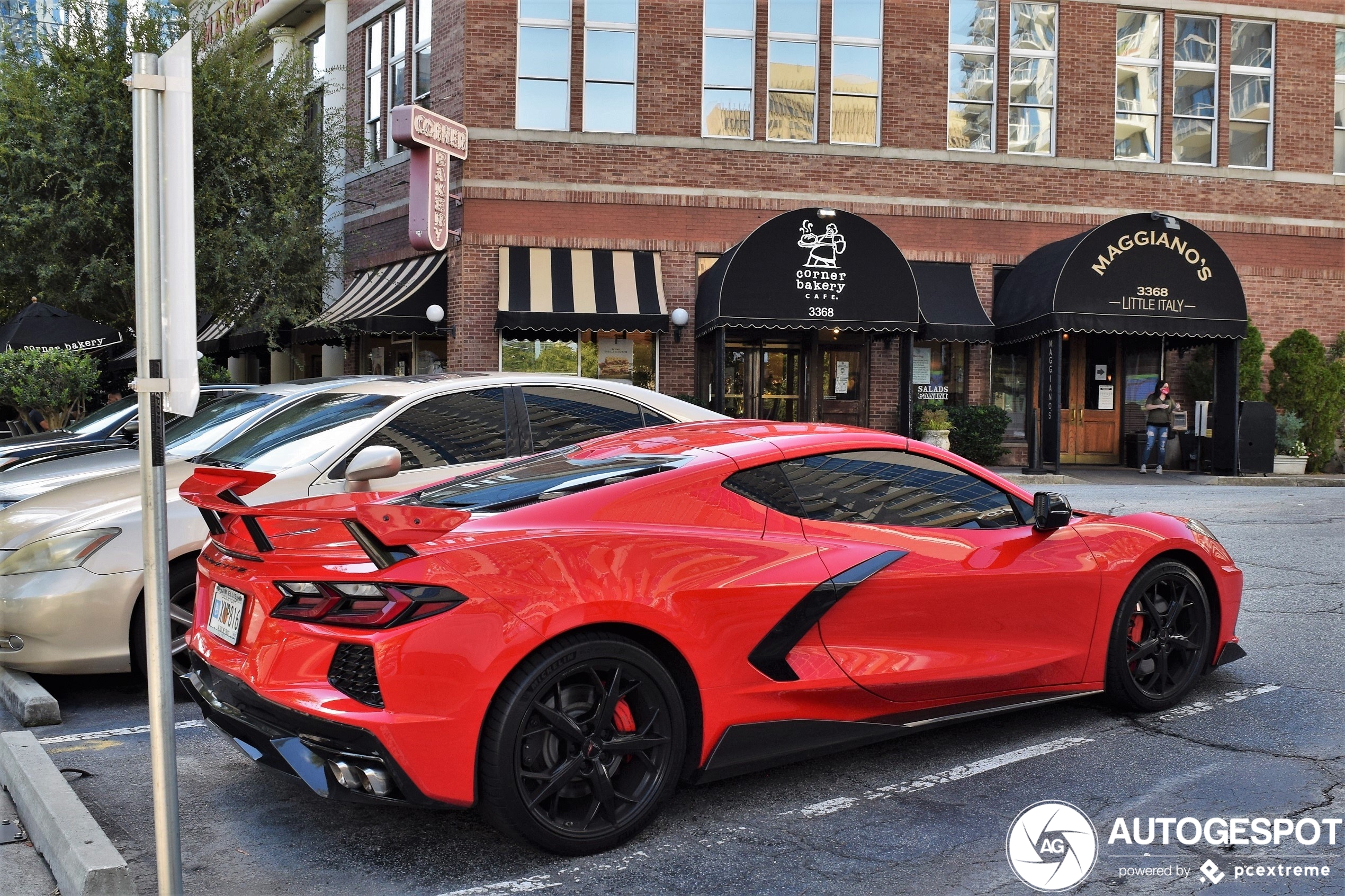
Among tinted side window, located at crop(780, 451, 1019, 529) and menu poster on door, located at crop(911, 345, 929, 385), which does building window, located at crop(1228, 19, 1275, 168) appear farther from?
tinted side window, located at crop(780, 451, 1019, 529)

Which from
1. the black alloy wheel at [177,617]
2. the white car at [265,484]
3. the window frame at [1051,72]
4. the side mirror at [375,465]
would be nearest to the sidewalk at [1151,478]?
the window frame at [1051,72]

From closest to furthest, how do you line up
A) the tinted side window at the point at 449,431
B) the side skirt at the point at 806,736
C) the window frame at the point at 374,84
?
the side skirt at the point at 806,736
the tinted side window at the point at 449,431
the window frame at the point at 374,84

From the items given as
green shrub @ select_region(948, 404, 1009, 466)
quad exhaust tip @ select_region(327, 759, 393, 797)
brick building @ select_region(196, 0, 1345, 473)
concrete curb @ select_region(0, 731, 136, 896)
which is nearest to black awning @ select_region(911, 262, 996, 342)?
brick building @ select_region(196, 0, 1345, 473)

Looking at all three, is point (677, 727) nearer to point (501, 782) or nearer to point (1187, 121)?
point (501, 782)

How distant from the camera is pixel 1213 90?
74.3ft

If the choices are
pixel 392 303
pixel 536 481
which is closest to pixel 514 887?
pixel 536 481

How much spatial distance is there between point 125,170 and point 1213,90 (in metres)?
20.2

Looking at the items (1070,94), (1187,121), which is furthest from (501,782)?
(1187,121)

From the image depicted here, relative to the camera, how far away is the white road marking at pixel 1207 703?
5.37 m

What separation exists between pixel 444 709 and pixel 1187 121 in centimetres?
2331

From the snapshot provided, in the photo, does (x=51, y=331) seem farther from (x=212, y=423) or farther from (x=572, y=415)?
(x=572, y=415)

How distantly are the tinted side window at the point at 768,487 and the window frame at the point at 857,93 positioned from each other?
1774 cm

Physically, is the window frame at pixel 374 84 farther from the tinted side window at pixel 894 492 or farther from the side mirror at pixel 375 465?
the tinted side window at pixel 894 492

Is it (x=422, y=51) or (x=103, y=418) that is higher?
(x=422, y=51)
